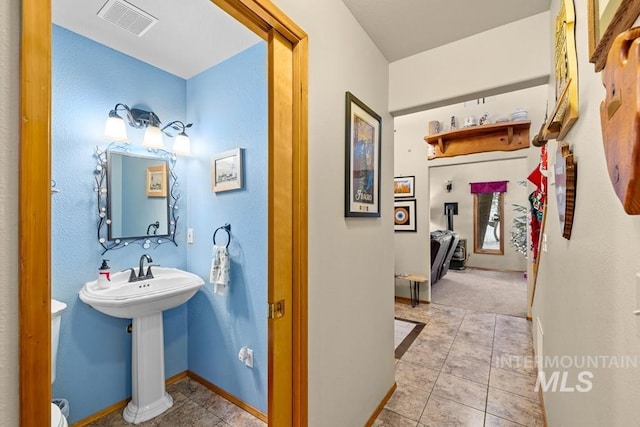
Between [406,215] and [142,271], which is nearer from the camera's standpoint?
[142,271]

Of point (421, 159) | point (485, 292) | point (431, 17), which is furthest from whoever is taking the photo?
point (485, 292)

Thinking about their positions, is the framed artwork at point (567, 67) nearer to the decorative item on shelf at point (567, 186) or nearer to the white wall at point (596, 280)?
the white wall at point (596, 280)

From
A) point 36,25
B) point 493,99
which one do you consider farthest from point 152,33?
point 493,99

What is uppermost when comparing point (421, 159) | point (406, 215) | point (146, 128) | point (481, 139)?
point (481, 139)

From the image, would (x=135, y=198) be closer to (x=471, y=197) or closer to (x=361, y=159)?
(x=361, y=159)

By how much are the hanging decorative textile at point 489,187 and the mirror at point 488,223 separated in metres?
0.13

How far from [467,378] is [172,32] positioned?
135 inches

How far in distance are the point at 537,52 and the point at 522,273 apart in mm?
6623

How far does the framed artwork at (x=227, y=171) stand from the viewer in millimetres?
2018

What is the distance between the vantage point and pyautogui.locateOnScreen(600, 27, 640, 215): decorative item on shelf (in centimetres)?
42

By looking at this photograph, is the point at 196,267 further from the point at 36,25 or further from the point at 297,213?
the point at 36,25

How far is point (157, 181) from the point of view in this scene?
2.28 m

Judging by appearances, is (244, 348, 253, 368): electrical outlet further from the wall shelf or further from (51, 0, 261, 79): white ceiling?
the wall shelf

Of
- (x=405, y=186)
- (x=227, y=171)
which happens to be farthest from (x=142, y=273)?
(x=405, y=186)
